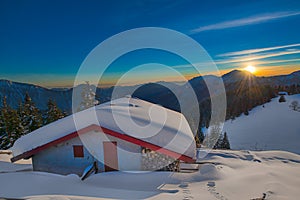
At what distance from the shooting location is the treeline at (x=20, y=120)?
23391mm

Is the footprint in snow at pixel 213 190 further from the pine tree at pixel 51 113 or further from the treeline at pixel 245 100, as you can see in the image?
the treeline at pixel 245 100

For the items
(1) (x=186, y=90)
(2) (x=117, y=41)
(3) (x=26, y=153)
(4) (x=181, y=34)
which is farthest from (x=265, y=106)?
(3) (x=26, y=153)

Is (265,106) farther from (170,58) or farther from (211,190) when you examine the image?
(211,190)

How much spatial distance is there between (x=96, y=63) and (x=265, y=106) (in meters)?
36.0

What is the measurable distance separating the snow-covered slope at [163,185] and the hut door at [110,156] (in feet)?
1.89

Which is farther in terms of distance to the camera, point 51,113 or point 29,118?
point 51,113

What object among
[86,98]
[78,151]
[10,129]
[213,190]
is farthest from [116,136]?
[86,98]

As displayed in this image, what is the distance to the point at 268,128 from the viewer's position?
1238 inches

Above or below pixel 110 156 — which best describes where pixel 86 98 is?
above

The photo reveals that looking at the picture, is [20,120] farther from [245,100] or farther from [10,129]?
[245,100]

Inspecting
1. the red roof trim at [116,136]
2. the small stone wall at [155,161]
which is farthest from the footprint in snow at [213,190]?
the small stone wall at [155,161]

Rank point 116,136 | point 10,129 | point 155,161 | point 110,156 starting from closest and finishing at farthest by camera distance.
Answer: point 116,136, point 155,161, point 110,156, point 10,129

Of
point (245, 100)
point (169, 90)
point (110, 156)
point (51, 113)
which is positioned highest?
point (169, 90)

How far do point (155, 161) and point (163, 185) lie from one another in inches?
72.8
